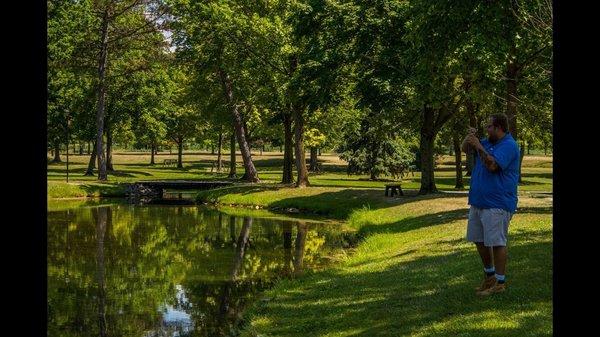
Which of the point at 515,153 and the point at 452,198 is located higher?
the point at 515,153

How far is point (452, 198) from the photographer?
32.3 m

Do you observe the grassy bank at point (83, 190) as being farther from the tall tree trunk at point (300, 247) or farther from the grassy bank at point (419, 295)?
the grassy bank at point (419, 295)

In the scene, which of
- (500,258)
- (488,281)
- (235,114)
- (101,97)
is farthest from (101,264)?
(101,97)

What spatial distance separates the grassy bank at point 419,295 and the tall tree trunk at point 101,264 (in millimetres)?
2968

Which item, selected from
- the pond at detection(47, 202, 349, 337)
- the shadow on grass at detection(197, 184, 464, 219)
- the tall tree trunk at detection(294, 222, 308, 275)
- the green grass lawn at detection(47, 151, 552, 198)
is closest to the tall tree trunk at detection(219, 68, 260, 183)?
the green grass lawn at detection(47, 151, 552, 198)

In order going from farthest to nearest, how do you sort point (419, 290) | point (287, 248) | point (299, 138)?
point (299, 138), point (287, 248), point (419, 290)

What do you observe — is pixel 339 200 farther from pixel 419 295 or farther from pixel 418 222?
pixel 419 295

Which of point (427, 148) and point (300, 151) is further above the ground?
point (427, 148)

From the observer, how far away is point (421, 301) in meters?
11.6

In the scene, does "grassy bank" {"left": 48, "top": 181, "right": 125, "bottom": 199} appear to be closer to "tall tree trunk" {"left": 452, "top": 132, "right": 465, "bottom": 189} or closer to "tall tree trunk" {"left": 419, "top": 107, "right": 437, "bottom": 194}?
"tall tree trunk" {"left": 419, "top": 107, "right": 437, "bottom": 194}

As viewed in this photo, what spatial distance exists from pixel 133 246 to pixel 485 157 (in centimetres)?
1791

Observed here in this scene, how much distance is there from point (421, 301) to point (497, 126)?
3396 millimetres
